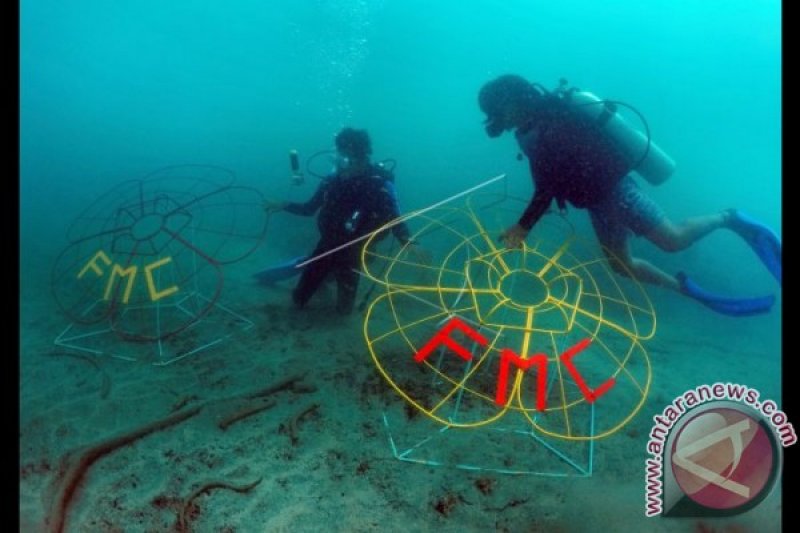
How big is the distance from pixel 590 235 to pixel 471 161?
11.5 meters

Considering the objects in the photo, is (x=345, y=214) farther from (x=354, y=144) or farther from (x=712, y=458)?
(x=712, y=458)

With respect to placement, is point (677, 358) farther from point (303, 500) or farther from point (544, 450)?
point (303, 500)

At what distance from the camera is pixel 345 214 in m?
7.20

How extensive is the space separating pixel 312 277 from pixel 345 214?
1.21 metres

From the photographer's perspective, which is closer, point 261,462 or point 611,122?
point 261,462

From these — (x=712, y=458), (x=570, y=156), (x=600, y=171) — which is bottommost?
(x=712, y=458)

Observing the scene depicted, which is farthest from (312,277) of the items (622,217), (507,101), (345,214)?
(622,217)

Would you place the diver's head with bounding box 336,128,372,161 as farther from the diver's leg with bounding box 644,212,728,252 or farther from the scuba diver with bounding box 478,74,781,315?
the diver's leg with bounding box 644,212,728,252

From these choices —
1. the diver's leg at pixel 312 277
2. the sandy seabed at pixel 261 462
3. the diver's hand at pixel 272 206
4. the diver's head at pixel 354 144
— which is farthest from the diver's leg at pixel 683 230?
the diver's hand at pixel 272 206

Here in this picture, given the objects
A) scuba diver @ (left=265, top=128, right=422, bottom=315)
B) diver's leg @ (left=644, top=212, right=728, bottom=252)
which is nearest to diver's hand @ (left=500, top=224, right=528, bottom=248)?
scuba diver @ (left=265, top=128, right=422, bottom=315)

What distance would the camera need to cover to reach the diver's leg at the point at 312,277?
286 inches

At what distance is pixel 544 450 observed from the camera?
13.9 feet

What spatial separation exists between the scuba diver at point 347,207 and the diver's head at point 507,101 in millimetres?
1950

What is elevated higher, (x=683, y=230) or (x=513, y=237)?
(x=683, y=230)
